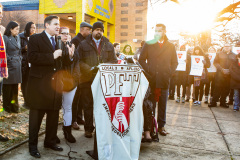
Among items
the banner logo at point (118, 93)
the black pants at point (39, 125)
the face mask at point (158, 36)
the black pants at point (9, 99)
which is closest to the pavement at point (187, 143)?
the black pants at point (39, 125)

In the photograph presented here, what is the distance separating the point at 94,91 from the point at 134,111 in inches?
26.7

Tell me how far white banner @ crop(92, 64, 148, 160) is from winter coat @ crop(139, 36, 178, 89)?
151 cm

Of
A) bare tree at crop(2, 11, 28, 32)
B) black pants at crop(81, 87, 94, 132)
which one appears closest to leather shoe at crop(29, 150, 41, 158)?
black pants at crop(81, 87, 94, 132)

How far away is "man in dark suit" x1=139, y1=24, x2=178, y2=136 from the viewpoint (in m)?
4.93

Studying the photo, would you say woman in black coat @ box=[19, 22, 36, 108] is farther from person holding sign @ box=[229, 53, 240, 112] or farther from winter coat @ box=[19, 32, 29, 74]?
person holding sign @ box=[229, 53, 240, 112]

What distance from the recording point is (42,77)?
359 centimetres

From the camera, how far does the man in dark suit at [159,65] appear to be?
16.2 feet

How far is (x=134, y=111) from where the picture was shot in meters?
3.48

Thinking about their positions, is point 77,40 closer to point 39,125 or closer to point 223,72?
point 39,125

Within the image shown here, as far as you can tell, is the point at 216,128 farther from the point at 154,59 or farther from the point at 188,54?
the point at 188,54

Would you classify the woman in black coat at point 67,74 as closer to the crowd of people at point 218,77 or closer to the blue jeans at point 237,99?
the crowd of people at point 218,77

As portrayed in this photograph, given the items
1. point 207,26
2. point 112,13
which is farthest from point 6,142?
point 112,13

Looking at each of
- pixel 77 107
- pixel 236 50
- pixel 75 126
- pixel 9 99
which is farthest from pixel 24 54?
pixel 236 50

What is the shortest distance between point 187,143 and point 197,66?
486cm
